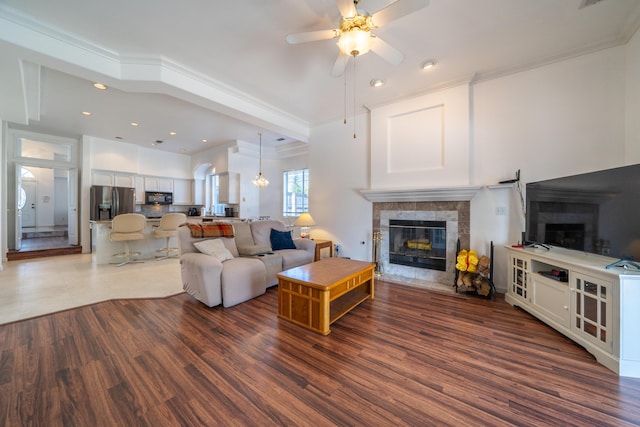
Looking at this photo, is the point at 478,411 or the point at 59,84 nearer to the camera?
the point at 478,411

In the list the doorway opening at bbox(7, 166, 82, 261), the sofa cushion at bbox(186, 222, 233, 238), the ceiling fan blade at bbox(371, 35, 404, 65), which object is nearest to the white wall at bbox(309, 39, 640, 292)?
the ceiling fan blade at bbox(371, 35, 404, 65)

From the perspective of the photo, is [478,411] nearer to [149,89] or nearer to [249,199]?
[149,89]

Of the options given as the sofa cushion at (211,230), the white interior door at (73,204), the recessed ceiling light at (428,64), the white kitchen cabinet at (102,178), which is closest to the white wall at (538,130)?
the recessed ceiling light at (428,64)

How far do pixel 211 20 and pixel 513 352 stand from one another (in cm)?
404

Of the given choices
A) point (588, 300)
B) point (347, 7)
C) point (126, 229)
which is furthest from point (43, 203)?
point (588, 300)

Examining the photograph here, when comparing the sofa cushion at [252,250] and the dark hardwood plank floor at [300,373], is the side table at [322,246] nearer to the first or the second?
the sofa cushion at [252,250]

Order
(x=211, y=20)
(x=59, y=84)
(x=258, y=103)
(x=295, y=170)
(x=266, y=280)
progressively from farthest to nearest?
(x=295, y=170) < (x=258, y=103) < (x=59, y=84) < (x=266, y=280) < (x=211, y=20)

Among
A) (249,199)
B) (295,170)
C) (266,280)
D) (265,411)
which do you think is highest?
(295,170)

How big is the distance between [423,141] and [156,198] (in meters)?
7.91

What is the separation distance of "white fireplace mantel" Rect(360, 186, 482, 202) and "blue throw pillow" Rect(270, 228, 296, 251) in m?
1.57

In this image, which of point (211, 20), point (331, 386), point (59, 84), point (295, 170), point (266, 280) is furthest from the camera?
point (295, 170)

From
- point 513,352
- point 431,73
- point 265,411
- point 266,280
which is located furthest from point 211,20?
point 513,352

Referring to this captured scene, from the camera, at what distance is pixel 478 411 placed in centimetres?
134

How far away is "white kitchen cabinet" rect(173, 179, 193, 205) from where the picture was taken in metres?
8.06
